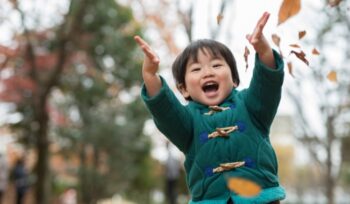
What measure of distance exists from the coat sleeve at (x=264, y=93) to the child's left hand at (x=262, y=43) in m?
0.02

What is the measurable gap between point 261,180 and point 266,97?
1.07ft

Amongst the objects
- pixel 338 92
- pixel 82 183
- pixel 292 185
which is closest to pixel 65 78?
pixel 82 183

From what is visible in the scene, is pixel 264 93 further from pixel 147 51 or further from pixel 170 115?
pixel 147 51

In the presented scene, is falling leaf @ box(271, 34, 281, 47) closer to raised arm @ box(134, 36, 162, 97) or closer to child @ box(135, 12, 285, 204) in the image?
child @ box(135, 12, 285, 204)

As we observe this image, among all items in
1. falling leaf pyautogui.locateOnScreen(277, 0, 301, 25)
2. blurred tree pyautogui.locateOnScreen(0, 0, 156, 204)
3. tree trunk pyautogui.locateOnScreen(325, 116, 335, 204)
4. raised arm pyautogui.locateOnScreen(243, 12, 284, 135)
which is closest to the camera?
falling leaf pyautogui.locateOnScreen(277, 0, 301, 25)

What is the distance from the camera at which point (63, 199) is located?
1709cm

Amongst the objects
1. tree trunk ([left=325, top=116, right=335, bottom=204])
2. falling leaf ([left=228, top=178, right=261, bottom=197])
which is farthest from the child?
tree trunk ([left=325, top=116, right=335, bottom=204])

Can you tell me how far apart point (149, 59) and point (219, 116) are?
363 millimetres

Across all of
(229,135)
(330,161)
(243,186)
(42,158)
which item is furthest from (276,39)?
(330,161)

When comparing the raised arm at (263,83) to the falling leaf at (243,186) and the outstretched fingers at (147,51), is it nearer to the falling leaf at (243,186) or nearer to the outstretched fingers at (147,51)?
the outstretched fingers at (147,51)

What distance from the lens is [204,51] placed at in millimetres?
2221

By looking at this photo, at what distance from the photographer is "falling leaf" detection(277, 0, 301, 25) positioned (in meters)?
1.86

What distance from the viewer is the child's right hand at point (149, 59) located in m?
2.07

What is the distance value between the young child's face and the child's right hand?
0.18m
